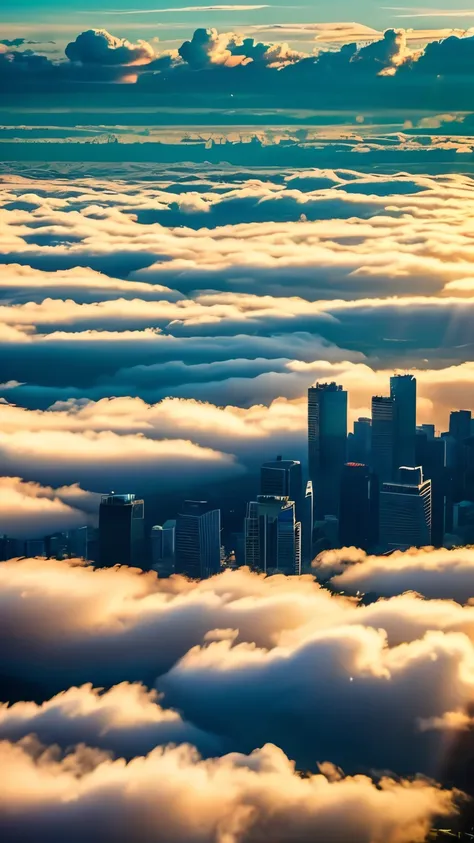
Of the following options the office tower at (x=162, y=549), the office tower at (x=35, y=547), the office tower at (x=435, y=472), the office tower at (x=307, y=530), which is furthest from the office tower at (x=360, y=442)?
the office tower at (x=35, y=547)

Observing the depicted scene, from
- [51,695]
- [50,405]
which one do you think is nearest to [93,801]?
[51,695]

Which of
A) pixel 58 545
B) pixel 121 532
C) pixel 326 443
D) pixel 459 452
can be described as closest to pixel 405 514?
pixel 459 452

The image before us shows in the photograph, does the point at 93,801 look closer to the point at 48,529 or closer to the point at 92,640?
the point at 92,640

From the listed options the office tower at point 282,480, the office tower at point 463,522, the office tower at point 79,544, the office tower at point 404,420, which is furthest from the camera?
the office tower at point 404,420

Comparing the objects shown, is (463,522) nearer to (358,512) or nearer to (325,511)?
(358,512)

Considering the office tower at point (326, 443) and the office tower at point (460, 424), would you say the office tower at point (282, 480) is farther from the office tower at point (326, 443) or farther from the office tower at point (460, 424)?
the office tower at point (460, 424)

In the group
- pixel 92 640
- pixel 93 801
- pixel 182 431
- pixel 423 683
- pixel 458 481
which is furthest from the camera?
pixel 182 431
